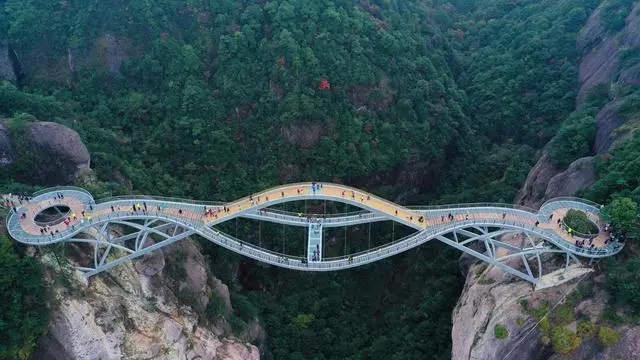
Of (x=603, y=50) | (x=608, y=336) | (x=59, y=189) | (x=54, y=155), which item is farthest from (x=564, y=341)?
(x=54, y=155)

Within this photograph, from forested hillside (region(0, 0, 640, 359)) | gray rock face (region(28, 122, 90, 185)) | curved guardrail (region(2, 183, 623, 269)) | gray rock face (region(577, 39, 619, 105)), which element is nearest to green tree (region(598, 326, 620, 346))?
curved guardrail (region(2, 183, 623, 269))

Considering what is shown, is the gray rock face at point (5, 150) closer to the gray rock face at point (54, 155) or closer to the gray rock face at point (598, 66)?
the gray rock face at point (54, 155)

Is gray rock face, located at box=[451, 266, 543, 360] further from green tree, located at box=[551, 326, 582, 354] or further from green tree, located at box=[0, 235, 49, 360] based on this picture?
green tree, located at box=[0, 235, 49, 360]

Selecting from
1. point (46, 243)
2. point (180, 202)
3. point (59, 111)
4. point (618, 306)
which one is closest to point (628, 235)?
point (618, 306)

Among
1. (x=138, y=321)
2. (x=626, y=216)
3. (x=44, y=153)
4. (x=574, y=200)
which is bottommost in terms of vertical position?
(x=138, y=321)

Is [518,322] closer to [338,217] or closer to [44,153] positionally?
[338,217]

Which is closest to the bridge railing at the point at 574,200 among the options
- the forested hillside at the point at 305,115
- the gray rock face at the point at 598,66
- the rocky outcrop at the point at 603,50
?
the forested hillside at the point at 305,115
